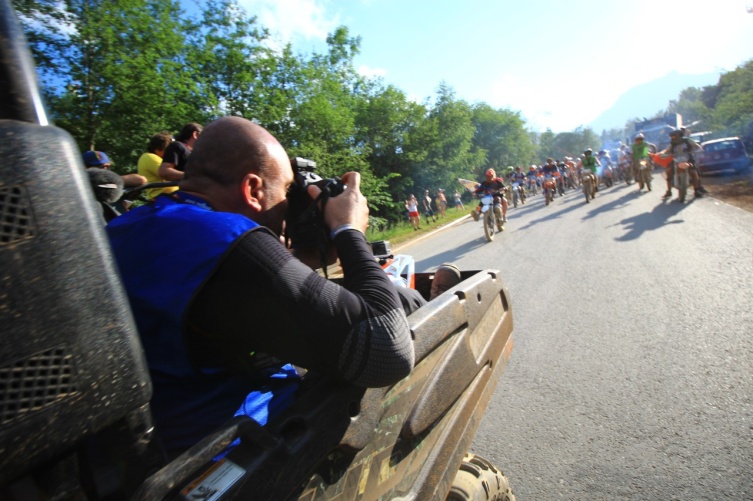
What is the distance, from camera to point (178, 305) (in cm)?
105

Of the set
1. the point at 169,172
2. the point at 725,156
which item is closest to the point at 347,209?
the point at 169,172

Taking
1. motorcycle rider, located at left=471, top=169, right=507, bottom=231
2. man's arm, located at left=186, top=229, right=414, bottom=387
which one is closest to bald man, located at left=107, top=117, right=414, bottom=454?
man's arm, located at left=186, top=229, right=414, bottom=387

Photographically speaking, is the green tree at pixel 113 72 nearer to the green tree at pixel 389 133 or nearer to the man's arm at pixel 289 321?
the man's arm at pixel 289 321

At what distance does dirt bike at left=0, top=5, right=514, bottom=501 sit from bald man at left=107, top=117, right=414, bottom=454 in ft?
0.50

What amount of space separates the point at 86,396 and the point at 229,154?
35.6 inches

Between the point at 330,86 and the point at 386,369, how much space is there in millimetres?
21102

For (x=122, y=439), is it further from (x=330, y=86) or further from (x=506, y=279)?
(x=330, y=86)

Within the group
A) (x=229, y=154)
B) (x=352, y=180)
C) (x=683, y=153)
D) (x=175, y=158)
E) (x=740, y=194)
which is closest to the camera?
(x=229, y=154)

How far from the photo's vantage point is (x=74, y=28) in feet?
38.1

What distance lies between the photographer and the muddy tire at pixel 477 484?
1.61m

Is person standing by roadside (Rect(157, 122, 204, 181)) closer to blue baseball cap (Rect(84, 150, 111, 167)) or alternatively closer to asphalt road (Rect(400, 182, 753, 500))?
blue baseball cap (Rect(84, 150, 111, 167))

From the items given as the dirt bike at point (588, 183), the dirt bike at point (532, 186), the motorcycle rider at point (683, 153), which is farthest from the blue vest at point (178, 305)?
the dirt bike at point (532, 186)

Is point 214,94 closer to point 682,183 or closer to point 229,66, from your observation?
point 229,66

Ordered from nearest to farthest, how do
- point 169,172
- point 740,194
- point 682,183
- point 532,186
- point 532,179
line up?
1. point 169,172
2. point 682,183
3. point 740,194
4. point 532,179
5. point 532,186
